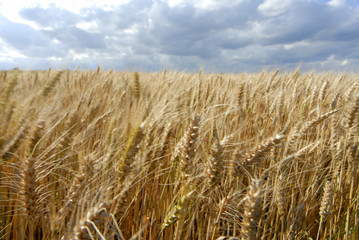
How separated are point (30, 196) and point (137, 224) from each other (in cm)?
37

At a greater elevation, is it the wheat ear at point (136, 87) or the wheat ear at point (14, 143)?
the wheat ear at point (136, 87)

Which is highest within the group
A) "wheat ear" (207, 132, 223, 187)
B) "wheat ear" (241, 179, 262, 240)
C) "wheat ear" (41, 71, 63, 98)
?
"wheat ear" (41, 71, 63, 98)

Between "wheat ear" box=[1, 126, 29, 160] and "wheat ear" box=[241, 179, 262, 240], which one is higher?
"wheat ear" box=[1, 126, 29, 160]

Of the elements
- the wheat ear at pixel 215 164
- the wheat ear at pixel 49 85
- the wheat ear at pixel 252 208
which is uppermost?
the wheat ear at pixel 49 85

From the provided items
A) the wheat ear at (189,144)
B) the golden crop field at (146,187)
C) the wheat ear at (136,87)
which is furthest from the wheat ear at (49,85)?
the wheat ear at (189,144)

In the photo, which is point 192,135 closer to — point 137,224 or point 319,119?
point 137,224

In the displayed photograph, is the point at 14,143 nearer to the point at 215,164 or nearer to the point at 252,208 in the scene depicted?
the point at 215,164

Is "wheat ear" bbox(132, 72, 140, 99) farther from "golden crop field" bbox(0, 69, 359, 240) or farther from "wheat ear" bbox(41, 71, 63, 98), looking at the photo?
"golden crop field" bbox(0, 69, 359, 240)

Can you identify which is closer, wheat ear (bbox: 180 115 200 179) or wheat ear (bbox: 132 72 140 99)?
wheat ear (bbox: 180 115 200 179)

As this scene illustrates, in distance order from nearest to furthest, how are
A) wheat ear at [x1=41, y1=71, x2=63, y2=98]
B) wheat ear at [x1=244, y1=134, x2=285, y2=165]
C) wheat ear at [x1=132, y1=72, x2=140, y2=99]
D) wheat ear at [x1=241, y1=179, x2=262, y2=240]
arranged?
wheat ear at [x1=241, y1=179, x2=262, y2=240], wheat ear at [x1=244, y1=134, x2=285, y2=165], wheat ear at [x1=41, y1=71, x2=63, y2=98], wheat ear at [x1=132, y1=72, x2=140, y2=99]

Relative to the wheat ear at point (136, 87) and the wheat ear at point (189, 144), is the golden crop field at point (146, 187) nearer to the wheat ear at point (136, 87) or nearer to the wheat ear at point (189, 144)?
the wheat ear at point (189, 144)

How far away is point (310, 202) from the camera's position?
1.18 meters

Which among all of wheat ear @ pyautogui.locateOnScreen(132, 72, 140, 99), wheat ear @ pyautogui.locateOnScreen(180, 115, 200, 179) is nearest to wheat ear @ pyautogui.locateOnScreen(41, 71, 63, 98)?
wheat ear @ pyautogui.locateOnScreen(132, 72, 140, 99)

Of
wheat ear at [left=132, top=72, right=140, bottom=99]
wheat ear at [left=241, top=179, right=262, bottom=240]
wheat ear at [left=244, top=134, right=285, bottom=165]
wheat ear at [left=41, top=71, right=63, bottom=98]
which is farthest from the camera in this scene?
wheat ear at [left=132, top=72, right=140, bottom=99]
